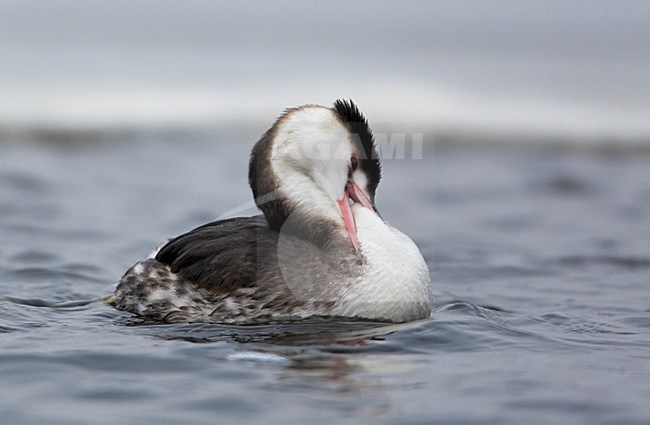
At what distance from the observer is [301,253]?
7.48m

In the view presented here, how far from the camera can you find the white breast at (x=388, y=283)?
281 inches

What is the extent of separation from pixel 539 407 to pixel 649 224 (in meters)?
6.62

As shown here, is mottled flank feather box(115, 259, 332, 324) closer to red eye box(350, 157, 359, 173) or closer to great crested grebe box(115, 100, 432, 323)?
great crested grebe box(115, 100, 432, 323)

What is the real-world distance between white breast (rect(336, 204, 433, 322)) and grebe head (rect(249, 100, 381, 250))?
21 centimetres

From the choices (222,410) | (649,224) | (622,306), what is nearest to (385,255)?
(622,306)

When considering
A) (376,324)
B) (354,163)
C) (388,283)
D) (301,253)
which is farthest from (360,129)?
(376,324)

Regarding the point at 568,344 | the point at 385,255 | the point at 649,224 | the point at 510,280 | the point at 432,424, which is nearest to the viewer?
the point at 432,424

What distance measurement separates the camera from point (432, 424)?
512 cm

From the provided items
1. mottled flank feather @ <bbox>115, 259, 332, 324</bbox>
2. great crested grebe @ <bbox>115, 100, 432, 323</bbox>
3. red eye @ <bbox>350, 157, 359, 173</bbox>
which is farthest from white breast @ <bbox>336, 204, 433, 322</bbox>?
red eye @ <bbox>350, 157, 359, 173</bbox>

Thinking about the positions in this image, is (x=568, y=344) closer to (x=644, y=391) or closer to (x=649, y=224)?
(x=644, y=391)

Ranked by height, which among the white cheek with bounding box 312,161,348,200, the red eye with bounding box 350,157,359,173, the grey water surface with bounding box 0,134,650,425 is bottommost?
the grey water surface with bounding box 0,134,650,425

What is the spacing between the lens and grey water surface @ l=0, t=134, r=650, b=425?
17.8ft

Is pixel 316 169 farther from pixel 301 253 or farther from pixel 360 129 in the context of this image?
pixel 301 253

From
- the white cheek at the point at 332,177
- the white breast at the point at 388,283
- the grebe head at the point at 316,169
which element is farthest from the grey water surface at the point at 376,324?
the white cheek at the point at 332,177
